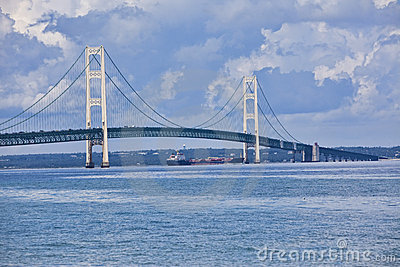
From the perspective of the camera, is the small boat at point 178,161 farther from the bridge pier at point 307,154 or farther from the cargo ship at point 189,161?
the bridge pier at point 307,154

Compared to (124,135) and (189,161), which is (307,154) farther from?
(124,135)

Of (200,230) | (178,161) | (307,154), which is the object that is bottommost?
(200,230)

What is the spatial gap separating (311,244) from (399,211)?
10828 millimetres

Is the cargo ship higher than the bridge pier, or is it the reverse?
the bridge pier

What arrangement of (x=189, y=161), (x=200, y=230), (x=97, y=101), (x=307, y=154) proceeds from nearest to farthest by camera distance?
(x=200, y=230)
(x=97, y=101)
(x=307, y=154)
(x=189, y=161)

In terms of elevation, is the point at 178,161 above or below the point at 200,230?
above

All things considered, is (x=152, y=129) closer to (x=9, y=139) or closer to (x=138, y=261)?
(x=9, y=139)

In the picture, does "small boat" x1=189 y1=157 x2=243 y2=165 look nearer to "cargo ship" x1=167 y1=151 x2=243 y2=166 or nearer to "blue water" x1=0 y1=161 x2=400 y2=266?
"cargo ship" x1=167 y1=151 x2=243 y2=166

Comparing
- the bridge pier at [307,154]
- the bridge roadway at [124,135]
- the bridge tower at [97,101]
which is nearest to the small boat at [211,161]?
the bridge pier at [307,154]

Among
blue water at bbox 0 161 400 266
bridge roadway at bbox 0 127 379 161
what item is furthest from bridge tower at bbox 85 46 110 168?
blue water at bbox 0 161 400 266

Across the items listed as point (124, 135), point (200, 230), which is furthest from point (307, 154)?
point (200, 230)

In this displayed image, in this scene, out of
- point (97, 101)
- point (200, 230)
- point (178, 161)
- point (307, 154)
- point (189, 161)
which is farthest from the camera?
point (189, 161)

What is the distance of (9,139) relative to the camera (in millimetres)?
96938

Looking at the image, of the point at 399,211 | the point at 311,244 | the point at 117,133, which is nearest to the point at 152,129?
the point at 117,133
